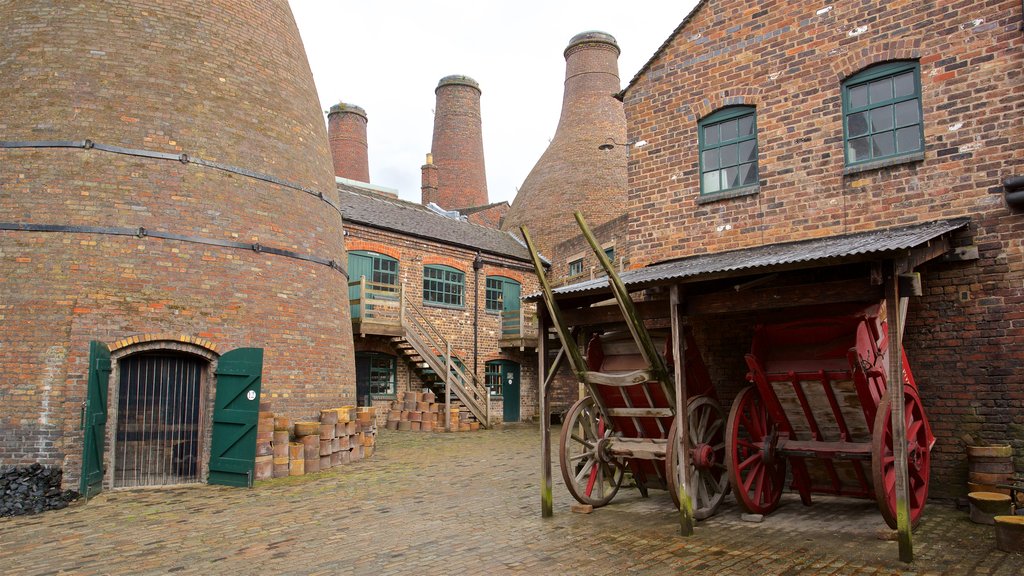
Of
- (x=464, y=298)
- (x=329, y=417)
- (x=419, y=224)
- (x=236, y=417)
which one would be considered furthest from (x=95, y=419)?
(x=464, y=298)

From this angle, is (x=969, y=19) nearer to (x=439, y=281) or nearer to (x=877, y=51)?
(x=877, y=51)

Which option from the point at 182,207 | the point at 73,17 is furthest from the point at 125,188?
the point at 73,17

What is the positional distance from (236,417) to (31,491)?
2.51 m

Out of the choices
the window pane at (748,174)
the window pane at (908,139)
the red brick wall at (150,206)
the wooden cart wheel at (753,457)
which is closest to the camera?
the wooden cart wheel at (753,457)

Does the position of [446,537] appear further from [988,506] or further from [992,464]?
[992,464]

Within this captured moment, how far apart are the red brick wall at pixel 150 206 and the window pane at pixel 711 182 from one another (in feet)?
21.3

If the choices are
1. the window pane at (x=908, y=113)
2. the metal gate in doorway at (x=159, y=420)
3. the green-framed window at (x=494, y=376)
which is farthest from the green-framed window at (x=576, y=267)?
the window pane at (x=908, y=113)

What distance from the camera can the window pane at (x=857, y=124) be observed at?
8711 mm

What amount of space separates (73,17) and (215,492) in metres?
7.32

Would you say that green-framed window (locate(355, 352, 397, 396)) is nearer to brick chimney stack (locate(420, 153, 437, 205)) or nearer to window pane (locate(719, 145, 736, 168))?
window pane (locate(719, 145, 736, 168))

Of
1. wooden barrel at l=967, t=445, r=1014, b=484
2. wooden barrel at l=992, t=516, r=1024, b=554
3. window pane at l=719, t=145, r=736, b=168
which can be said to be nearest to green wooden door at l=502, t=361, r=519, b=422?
window pane at l=719, t=145, r=736, b=168

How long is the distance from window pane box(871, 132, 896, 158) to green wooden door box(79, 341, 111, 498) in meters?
10.1

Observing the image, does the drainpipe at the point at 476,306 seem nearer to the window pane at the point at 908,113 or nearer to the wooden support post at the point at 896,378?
the window pane at the point at 908,113

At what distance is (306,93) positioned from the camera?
1299 cm
